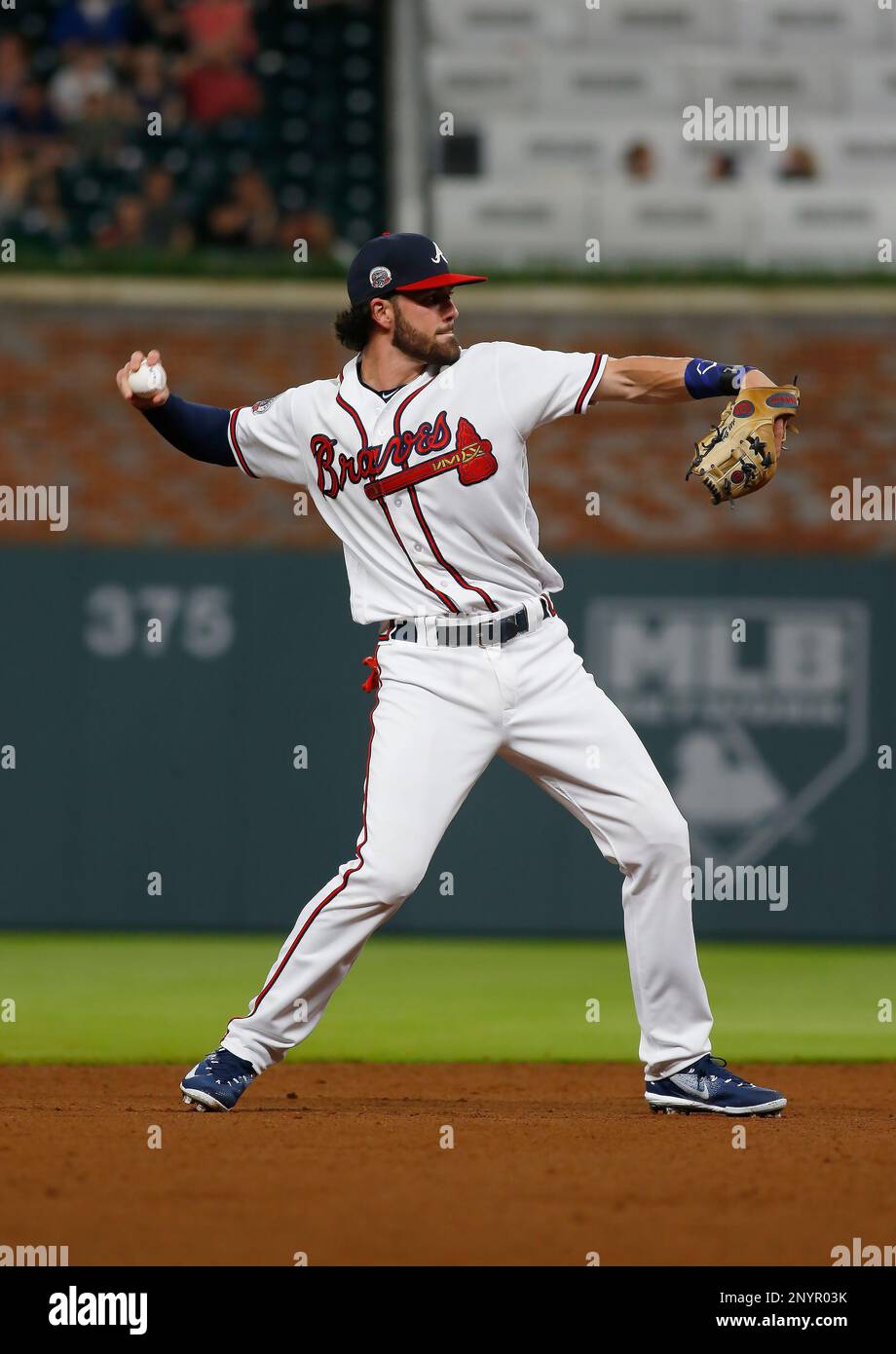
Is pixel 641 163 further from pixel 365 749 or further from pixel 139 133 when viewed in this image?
pixel 365 749

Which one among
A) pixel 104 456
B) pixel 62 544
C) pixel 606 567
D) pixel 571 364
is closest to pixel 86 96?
pixel 104 456

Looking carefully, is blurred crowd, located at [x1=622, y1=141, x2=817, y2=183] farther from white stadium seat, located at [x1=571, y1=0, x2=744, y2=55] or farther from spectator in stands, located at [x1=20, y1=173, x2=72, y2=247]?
spectator in stands, located at [x1=20, y1=173, x2=72, y2=247]

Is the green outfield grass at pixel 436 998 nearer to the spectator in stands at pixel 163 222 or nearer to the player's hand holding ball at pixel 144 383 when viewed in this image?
the player's hand holding ball at pixel 144 383

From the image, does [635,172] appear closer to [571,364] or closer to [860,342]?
[860,342]

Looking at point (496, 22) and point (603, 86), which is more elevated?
point (496, 22)

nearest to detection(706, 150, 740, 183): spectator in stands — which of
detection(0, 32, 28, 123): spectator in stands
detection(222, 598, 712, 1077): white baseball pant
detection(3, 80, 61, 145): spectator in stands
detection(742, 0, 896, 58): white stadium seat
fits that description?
detection(742, 0, 896, 58): white stadium seat

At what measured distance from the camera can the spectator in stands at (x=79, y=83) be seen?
1332 cm

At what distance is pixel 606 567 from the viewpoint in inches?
409

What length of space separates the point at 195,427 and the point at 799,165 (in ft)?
29.1

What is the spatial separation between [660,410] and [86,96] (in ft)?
16.0

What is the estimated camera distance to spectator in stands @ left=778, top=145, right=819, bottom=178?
12945mm

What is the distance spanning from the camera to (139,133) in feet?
43.7
